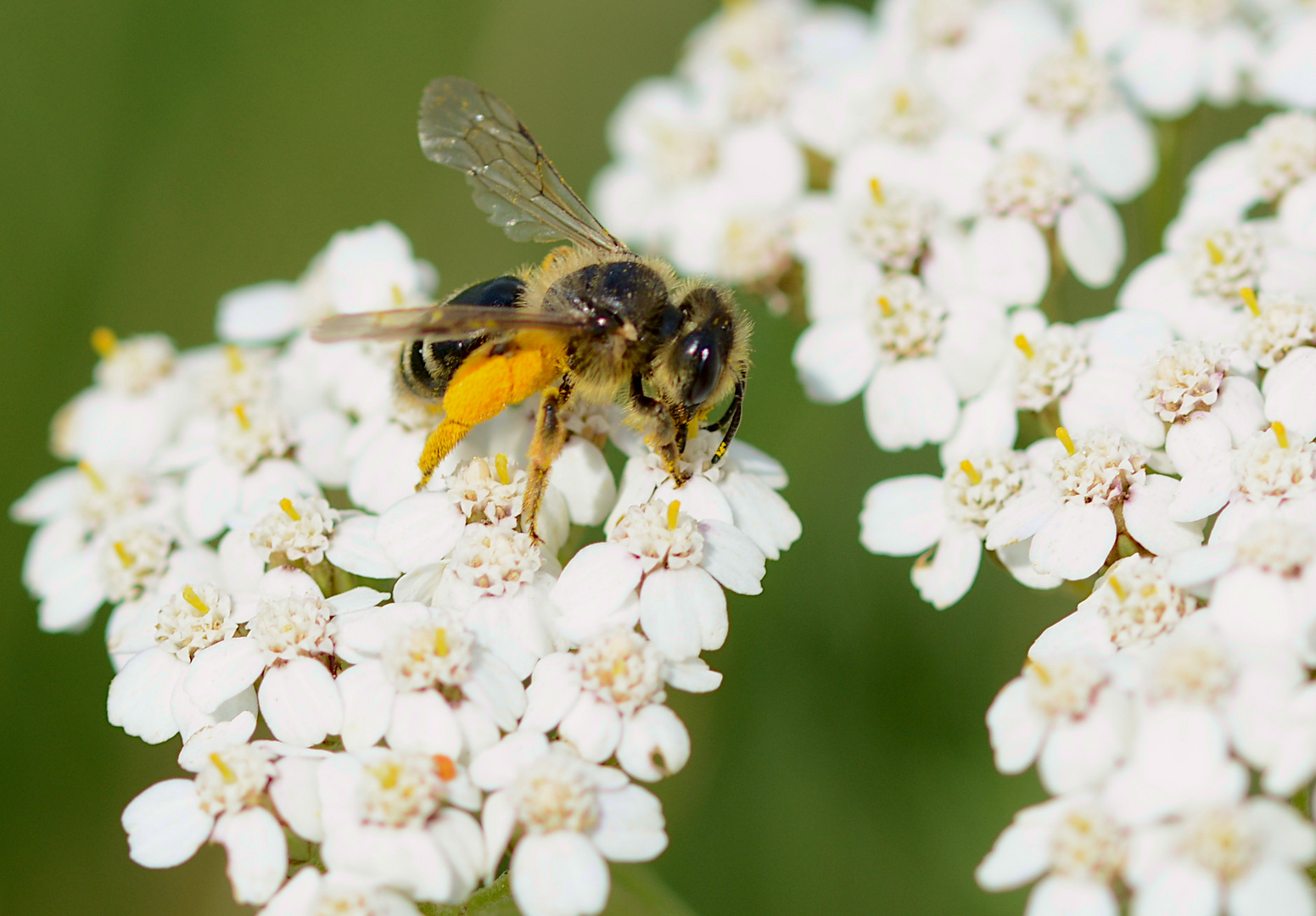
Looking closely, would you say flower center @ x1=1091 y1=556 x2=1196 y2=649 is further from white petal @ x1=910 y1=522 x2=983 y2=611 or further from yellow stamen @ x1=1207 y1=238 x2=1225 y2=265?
yellow stamen @ x1=1207 y1=238 x2=1225 y2=265

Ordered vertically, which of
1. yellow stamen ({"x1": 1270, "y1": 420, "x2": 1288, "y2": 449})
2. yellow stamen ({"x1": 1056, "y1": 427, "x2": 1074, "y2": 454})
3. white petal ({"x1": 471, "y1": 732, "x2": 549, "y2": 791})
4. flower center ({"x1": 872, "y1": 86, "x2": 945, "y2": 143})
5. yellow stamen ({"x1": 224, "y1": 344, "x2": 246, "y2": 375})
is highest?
yellow stamen ({"x1": 224, "y1": 344, "x2": 246, "y2": 375})

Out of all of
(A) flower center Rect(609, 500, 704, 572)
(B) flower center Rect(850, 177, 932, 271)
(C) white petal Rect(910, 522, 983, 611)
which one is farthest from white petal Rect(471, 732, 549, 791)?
(B) flower center Rect(850, 177, 932, 271)

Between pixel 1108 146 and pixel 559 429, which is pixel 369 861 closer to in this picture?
pixel 559 429

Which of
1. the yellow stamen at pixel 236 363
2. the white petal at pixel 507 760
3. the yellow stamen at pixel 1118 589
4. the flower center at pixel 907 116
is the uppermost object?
the yellow stamen at pixel 236 363

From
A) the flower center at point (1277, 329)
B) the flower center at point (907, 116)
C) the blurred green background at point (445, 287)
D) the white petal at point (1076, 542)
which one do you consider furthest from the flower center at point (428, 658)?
the flower center at point (907, 116)

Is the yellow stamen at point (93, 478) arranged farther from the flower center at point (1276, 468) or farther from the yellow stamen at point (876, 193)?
the flower center at point (1276, 468)

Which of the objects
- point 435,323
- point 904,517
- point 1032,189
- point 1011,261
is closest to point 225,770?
point 435,323

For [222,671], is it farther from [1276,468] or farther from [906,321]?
[1276,468]
